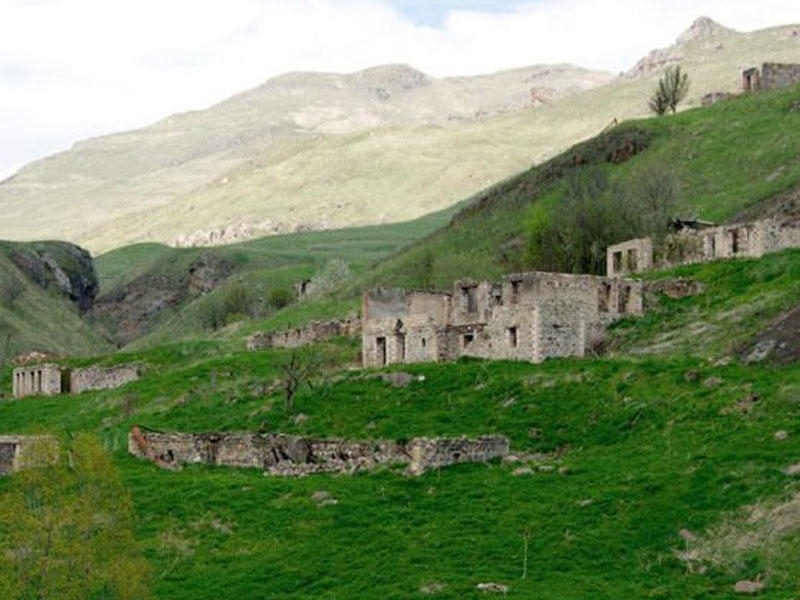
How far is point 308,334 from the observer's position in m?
82.2

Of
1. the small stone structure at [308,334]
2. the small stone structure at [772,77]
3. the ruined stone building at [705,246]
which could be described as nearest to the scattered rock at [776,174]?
the ruined stone building at [705,246]

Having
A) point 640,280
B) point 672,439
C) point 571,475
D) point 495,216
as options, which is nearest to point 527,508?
point 571,475

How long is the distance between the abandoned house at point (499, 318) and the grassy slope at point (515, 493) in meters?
1.77

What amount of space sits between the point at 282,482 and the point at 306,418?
372 inches

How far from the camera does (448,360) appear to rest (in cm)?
6325

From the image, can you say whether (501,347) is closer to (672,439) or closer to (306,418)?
(306,418)

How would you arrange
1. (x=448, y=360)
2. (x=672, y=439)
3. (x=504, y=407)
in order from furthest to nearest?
1. (x=448, y=360)
2. (x=504, y=407)
3. (x=672, y=439)

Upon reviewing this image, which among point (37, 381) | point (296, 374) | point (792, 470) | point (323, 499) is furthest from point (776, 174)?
point (792, 470)

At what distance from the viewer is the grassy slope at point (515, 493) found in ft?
127

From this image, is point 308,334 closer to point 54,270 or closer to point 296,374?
point 296,374

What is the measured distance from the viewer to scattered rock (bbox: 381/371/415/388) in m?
58.9

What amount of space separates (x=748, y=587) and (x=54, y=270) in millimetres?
161535

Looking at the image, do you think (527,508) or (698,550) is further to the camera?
(527,508)

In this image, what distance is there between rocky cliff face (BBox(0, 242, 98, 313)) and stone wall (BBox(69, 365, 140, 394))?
97615mm
